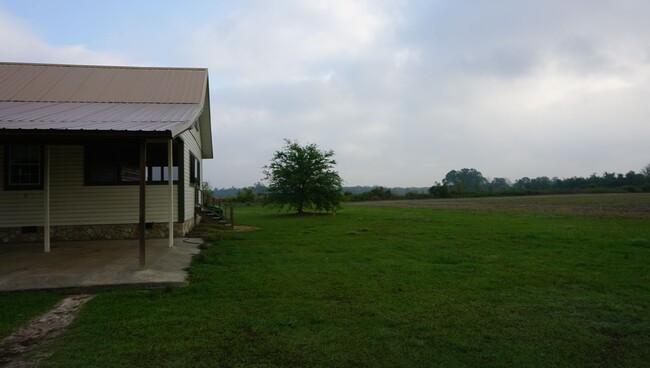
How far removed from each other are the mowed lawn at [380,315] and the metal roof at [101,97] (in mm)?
3151

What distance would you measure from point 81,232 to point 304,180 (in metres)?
14.1

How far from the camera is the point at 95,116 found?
8.57 metres

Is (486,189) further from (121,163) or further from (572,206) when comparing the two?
(121,163)

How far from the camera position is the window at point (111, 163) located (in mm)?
10633

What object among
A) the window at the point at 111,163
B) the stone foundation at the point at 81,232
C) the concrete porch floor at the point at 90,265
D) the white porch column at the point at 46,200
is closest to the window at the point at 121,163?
the window at the point at 111,163

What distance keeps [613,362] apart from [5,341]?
19.0 feet

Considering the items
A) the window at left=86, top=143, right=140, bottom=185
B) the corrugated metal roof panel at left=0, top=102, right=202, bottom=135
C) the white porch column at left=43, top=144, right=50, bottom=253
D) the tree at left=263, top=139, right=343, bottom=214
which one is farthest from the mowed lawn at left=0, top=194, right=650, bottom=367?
the tree at left=263, top=139, right=343, bottom=214

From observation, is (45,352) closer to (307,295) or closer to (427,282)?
(307,295)

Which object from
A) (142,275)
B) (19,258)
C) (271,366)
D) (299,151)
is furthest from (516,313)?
(299,151)

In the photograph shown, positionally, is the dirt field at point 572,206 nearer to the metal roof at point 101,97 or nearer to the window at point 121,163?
the metal roof at point 101,97

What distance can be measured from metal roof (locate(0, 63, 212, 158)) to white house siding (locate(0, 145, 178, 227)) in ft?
5.08

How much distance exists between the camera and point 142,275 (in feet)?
21.2

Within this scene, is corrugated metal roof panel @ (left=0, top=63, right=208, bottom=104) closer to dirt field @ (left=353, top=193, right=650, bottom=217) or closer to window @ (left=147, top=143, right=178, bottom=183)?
window @ (left=147, top=143, right=178, bottom=183)

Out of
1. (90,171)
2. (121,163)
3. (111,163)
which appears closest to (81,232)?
(90,171)
